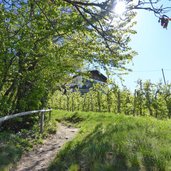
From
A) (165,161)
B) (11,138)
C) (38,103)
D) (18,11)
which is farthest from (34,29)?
(165,161)

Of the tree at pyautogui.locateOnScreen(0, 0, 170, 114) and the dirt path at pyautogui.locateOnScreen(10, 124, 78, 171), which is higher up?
the tree at pyautogui.locateOnScreen(0, 0, 170, 114)

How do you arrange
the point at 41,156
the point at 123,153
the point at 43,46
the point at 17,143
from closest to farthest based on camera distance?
1. the point at 123,153
2. the point at 41,156
3. the point at 17,143
4. the point at 43,46

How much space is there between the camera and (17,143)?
322 inches

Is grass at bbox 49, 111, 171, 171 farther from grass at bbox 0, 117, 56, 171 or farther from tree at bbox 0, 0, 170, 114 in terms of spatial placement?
tree at bbox 0, 0, 170, 114

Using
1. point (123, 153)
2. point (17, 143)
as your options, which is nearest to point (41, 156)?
point (17, 143)

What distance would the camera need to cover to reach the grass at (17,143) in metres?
6.63

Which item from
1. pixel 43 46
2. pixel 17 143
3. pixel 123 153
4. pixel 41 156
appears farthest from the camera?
pixel 43 46

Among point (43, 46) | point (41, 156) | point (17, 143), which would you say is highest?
point (43, 46)

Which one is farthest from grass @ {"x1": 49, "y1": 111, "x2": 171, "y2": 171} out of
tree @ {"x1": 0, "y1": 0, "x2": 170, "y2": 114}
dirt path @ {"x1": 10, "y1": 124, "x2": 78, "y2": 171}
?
tree @ {"x1": 0, "y1": 0, "x2": 170, "y2": 114}

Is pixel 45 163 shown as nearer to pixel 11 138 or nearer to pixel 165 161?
pixel 11 138

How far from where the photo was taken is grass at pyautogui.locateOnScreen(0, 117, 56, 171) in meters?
6.63

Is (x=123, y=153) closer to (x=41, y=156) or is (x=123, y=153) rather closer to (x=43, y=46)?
(x=41, y=156)

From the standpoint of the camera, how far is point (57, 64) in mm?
9281

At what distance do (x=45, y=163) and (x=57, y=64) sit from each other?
364 cm
